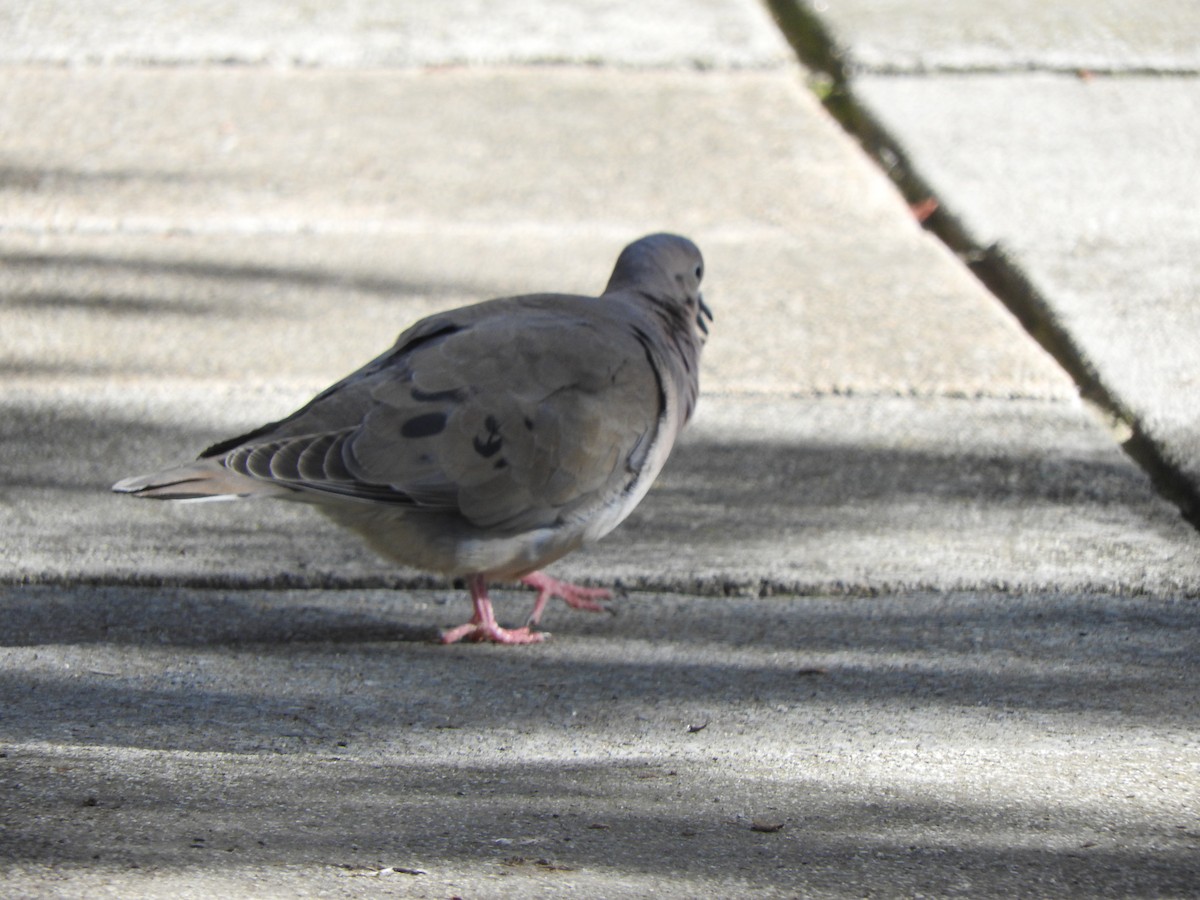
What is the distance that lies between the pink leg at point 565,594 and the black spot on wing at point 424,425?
1.60ft

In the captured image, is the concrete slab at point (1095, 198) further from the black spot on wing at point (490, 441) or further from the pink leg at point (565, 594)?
the black spot on wing at point (490, 441)

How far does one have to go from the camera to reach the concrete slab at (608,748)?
2.27 m

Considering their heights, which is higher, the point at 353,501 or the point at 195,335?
the point at 353,501

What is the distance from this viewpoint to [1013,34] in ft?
23.8

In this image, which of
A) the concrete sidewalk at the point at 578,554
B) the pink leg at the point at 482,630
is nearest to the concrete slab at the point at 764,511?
the concrete sidewalk at the point at 578,554

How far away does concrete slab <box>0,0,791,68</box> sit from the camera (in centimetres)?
697

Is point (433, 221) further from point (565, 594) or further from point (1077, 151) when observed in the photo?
point (1077, 151)

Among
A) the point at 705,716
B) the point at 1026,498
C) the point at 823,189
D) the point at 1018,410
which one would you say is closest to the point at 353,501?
the point at 705,716

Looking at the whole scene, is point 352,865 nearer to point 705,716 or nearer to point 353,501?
point 705,716

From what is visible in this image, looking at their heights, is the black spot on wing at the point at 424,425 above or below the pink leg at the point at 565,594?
above

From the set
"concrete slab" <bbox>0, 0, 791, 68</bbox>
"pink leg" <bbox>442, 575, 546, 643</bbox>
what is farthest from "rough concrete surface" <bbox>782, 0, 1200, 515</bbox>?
"pink leg" <bbox>442, 575, 546, 643</bbox>

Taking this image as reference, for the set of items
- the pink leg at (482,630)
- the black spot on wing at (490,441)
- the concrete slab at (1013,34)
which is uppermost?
the black spot on wing at (490,441)

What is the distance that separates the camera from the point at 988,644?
11.2ft

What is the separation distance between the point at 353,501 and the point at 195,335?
184 centimetres
